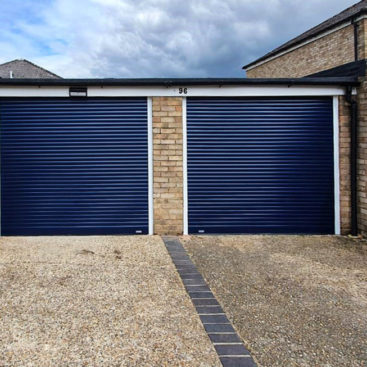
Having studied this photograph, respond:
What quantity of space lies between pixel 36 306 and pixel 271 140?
5.16 m

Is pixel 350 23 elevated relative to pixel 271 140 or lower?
elevated

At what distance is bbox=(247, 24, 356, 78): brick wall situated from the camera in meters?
13.2

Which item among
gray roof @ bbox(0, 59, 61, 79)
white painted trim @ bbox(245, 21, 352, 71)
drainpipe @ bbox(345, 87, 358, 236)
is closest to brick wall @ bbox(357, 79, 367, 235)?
drainpipe @ bbox(345, 87, 358, 236)

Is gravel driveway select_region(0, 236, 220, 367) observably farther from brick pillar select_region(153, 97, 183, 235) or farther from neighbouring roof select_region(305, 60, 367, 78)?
neighbouring roof select_region(305, 60, 367, 78)

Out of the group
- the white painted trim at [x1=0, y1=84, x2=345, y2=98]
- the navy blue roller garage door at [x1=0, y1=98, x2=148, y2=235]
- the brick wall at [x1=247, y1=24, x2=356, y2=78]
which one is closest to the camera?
the white painted trim at [x1=0, y1=84, x2=345, y2=98]

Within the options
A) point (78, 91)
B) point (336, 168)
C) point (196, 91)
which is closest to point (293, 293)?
point (336, 168)

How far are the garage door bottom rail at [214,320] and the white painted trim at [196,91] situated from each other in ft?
11.0

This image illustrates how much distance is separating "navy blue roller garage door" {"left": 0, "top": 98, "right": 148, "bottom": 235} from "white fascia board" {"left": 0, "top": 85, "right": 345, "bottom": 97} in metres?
0.16

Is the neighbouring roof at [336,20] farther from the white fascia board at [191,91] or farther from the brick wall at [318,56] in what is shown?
the white fascia board at [191,91]

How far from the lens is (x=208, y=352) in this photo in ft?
8.27

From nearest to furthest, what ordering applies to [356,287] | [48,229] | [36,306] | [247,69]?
1. [36,306]
2. [356,287]
3. [48,229]
4. [247,69]

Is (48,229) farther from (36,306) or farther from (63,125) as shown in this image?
(36,306)

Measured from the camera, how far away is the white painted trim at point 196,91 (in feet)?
20.5

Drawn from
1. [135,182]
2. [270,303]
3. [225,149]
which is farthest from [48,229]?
[270,303]
